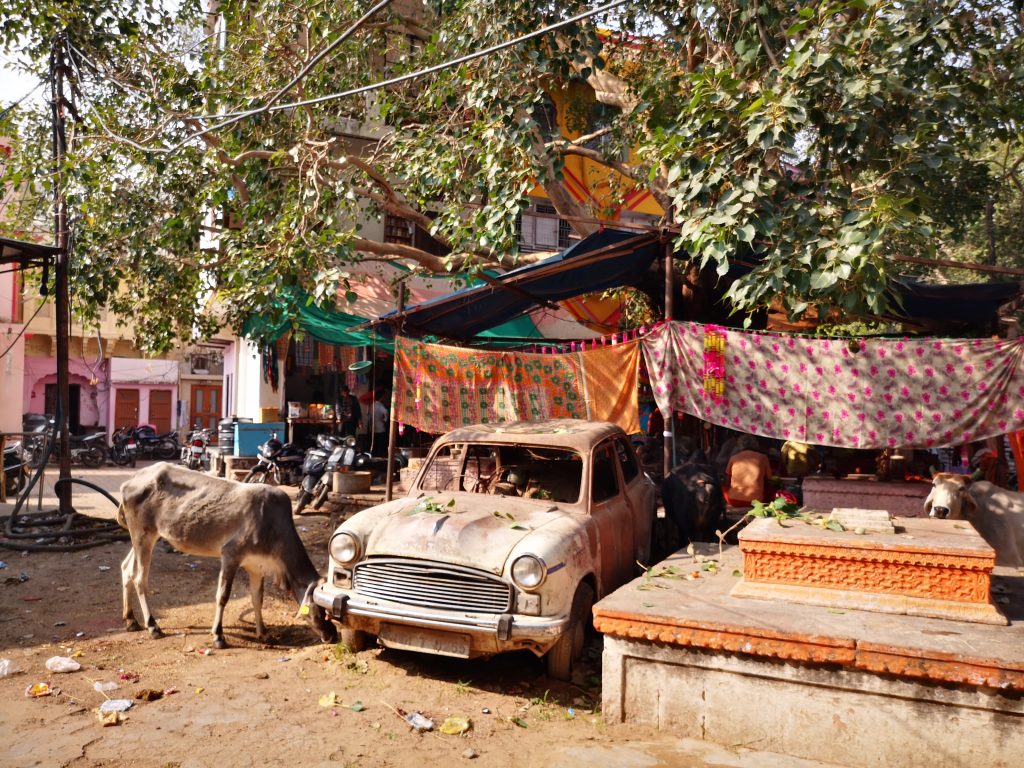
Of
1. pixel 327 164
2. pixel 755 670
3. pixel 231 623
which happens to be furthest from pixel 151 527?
pixel 327 164

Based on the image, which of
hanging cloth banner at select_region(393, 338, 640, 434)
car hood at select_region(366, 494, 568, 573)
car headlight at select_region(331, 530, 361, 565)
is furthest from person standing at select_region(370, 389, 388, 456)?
car headlight at select_region(331, 530, 361, 565)

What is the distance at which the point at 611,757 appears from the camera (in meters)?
4.11

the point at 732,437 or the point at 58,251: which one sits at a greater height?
the point at 58,251

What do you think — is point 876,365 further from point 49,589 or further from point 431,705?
point 49,589

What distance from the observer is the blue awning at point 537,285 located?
8508 millimetres

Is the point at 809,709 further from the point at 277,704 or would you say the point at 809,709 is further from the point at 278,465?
the point at 278,465


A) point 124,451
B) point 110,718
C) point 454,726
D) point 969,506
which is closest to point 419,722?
point 454,726

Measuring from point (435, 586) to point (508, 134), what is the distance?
17.5ft

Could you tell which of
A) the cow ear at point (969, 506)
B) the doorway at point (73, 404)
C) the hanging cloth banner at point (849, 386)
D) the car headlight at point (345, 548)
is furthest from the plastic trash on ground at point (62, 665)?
the doorway at point (73, 404)

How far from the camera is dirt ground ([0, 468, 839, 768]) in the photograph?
4129mm

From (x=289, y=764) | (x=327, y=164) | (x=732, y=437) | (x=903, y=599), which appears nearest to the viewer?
(x=289, y=764)

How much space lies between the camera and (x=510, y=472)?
675 centimetres

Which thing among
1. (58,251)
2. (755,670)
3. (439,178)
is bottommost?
(755,670)

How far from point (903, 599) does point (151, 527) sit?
5.80 meters
